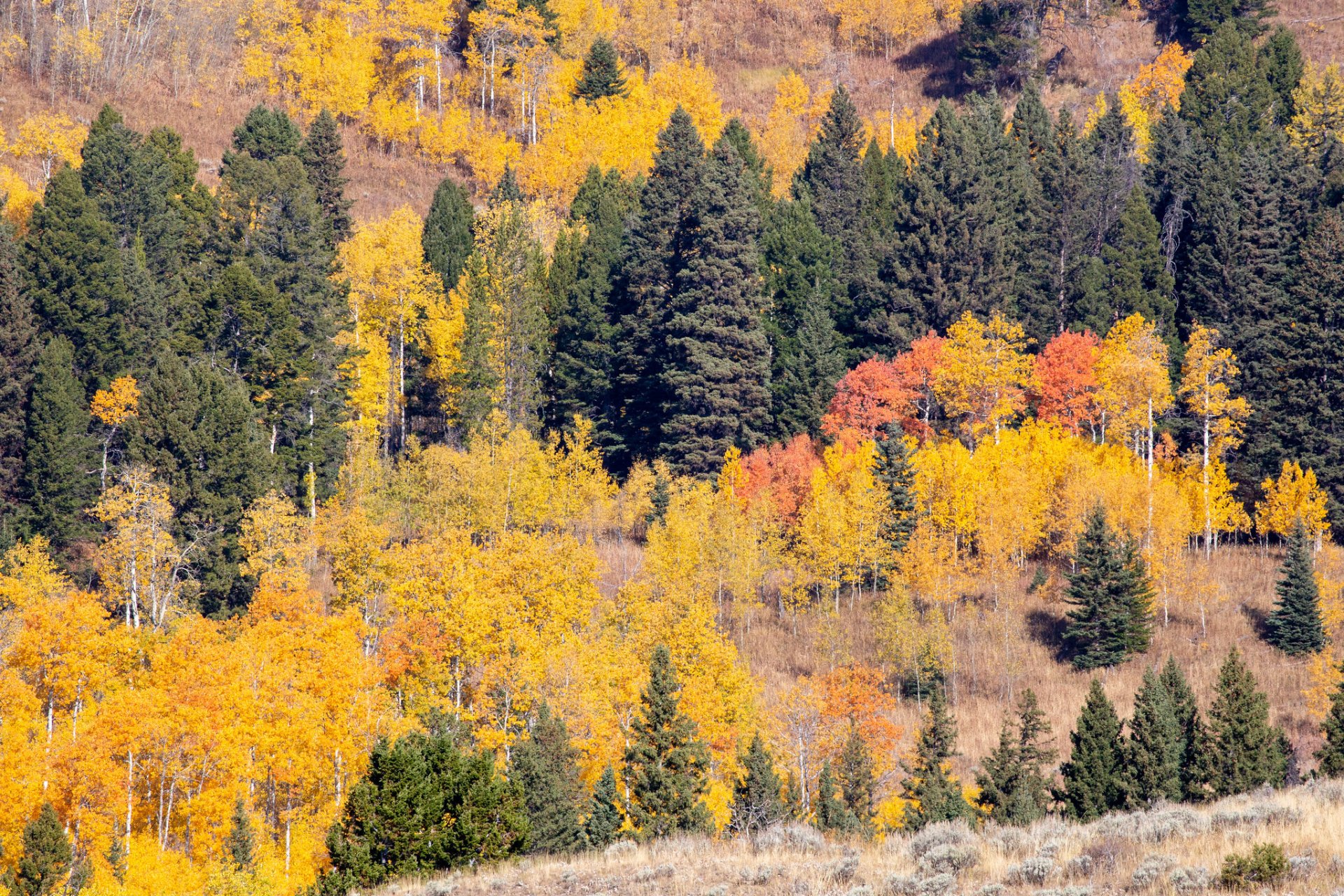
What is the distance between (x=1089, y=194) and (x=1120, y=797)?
53394mm

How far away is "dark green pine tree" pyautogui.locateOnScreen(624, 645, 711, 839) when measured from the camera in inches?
1684

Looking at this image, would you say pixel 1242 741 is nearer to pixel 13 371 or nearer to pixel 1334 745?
pixel 1334 745

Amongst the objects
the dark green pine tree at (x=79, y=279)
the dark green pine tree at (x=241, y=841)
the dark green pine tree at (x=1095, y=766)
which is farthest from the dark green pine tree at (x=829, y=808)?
the dark green pine tree at (x=79, y=279)

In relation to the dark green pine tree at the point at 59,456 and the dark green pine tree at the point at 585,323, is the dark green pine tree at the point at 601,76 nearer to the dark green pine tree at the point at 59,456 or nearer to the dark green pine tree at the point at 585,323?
the dark green pine tree at the point at 585,323

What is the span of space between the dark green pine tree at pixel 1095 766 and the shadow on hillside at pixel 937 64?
97533mm

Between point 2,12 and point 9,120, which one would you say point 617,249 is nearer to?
point 9,120

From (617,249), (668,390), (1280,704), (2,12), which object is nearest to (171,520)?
(668,390)

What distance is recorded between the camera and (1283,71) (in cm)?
10794

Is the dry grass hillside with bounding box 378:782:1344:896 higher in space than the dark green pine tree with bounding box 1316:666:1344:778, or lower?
higher

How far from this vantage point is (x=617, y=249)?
94.1 meters

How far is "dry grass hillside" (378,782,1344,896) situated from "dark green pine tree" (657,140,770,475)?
→ 55376 mm

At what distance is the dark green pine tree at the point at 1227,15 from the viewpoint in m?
120

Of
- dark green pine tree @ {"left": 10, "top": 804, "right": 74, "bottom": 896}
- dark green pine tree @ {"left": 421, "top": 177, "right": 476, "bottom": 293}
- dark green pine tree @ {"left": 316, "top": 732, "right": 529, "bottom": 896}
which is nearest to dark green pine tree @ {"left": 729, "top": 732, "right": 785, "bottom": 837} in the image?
dark green pine tree @ {"left": 316, "top": 732, "right": 529, "bottom": 896}

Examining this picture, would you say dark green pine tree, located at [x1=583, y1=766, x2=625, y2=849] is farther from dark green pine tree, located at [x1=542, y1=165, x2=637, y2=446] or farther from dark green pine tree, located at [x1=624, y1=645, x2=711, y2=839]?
dark green pine tree, located at [x1=542, y1=165, x2=637, y2=446]
